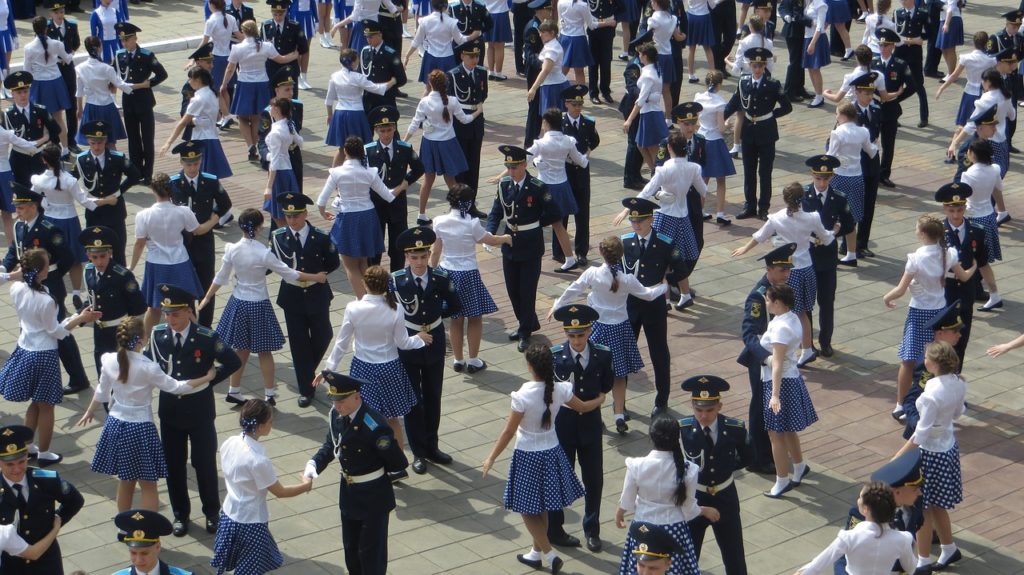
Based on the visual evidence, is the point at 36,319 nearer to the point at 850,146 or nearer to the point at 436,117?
the point at 436,117

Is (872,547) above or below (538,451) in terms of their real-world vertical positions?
above

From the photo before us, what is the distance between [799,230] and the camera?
44.5ft

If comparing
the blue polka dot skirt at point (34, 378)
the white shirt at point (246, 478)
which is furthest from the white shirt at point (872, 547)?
the blue polka dot skirt at point (34, 378)

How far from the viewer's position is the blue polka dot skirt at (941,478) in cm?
1046

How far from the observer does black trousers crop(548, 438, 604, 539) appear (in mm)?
10695

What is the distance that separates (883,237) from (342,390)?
9.10 m

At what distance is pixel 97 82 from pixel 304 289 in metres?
6.65

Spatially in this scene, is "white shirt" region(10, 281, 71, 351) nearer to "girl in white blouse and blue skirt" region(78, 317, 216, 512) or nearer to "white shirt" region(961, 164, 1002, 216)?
"girl in white blouse and blue skirt" region(78, 317, 216, 512)

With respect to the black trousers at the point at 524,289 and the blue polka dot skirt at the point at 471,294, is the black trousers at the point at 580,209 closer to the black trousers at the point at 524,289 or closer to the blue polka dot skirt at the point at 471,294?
the black trousers at the point at 524,289

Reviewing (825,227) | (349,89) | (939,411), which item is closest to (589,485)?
(939,411)

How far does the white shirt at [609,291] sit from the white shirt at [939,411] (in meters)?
2.61

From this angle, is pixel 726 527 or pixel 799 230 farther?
pixel 799 230

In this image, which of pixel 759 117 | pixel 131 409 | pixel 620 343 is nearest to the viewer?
pixel 131 409

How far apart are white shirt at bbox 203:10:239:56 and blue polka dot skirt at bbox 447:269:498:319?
8472mm
